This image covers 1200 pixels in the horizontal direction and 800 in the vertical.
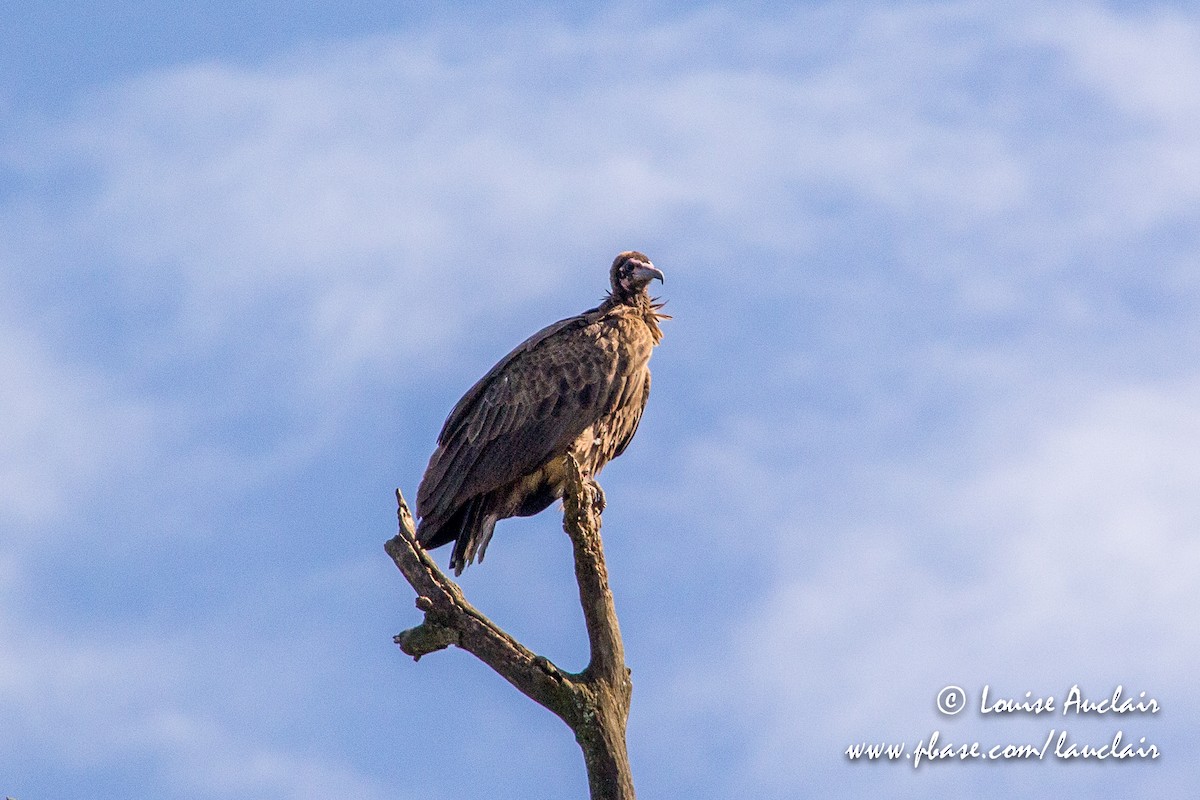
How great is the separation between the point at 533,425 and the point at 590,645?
3.02m

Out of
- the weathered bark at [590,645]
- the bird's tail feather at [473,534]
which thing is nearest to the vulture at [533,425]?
the bird's tail feather at [473,534]

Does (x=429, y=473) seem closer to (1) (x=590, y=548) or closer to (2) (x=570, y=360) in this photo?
(2) (x=570, y=360)

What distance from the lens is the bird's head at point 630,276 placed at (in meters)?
11.0

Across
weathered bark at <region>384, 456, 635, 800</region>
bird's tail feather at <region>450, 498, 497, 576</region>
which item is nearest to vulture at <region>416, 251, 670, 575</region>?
bird's tail feather at <region>450, 498, 497, 576</region>

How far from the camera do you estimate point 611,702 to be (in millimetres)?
7234

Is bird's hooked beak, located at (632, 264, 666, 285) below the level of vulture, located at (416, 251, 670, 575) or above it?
above

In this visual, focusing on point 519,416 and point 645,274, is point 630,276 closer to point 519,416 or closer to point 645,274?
point 645,274

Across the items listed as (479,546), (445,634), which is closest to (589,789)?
(445,634)

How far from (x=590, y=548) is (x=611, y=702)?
32.8 inches

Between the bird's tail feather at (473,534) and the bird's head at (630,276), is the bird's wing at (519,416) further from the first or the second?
the bird's head at (630,276)

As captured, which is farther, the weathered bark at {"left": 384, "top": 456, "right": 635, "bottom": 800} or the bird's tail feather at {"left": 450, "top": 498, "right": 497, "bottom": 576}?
the bird's tail feather at {"left": 450, "top": 498, "right": 497, "bottom": 576}

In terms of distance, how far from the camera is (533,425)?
33.5ft

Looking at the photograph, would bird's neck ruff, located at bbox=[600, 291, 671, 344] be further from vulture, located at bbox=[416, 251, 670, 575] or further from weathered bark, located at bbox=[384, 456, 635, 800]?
weathered bark, located at bbox=[384, 456, 635, 800]

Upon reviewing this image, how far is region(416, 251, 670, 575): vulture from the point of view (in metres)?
10.0
